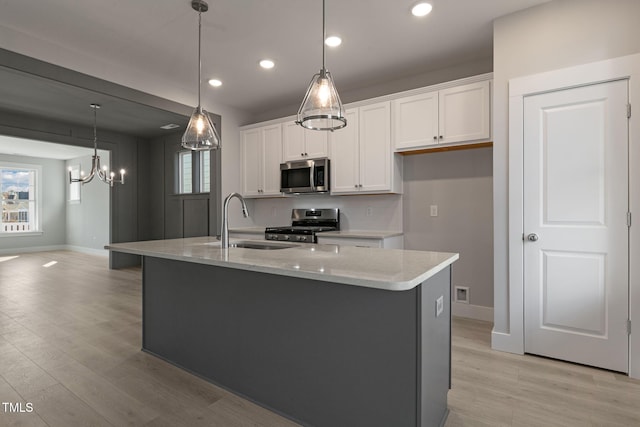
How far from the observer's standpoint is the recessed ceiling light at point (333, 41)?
9.96ft

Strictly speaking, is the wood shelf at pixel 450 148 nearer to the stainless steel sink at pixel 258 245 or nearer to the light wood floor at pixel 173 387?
the light wood floor at pixel 173 387

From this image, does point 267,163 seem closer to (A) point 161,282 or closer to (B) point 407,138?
(B) point 407,138

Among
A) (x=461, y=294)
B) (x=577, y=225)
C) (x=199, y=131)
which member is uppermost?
(x=199, y=131)

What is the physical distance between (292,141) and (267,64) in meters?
1.09

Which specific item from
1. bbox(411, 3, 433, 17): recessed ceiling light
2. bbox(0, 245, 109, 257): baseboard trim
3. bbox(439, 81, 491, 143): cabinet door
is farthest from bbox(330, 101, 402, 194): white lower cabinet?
bbox(0, 245, 109, 257): baseboard trim

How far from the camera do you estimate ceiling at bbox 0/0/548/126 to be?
259 cm

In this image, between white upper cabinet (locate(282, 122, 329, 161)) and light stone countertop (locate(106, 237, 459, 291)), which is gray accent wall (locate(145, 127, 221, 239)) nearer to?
white upper cabinet (locate(282, 122, 329, 161))

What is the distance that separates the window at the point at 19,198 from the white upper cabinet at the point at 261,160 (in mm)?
7969

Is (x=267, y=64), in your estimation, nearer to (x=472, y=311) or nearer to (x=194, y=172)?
(x=472, y=311)

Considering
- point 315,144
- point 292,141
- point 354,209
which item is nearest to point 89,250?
point 292,141

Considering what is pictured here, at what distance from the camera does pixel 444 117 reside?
3.34 m

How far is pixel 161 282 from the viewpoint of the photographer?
2.59 meters


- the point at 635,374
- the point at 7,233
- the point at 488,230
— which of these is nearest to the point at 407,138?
the point at 488,230

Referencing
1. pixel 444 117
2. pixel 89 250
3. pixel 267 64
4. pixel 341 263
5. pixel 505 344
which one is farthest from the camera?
pixel 89 250
